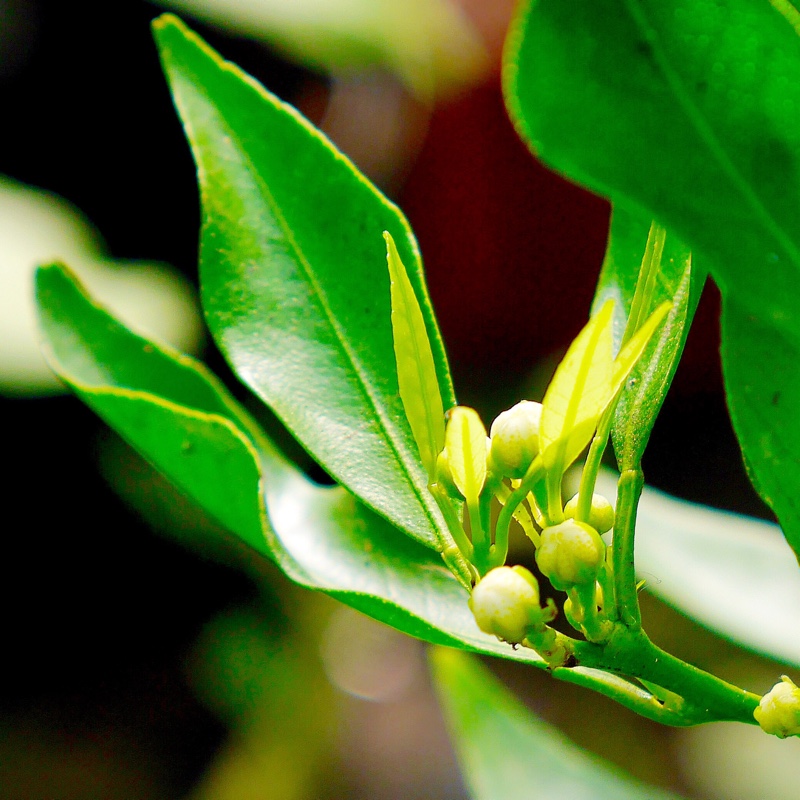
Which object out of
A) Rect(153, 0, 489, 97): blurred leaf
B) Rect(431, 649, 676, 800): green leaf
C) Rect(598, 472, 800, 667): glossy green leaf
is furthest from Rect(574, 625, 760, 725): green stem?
Rect(153, 0, 489, 97): blurred leaf

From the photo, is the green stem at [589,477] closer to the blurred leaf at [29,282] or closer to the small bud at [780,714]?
the small bud at [780,714]

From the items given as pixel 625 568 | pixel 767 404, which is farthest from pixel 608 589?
pixel 767 404

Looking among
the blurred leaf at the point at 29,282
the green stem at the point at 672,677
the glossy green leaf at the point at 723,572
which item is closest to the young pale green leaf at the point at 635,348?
the green stem at the point at 672,677

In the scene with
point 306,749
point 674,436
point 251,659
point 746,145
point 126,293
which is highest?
point 746,145

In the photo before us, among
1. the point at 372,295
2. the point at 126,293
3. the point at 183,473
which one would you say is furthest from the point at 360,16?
the point at 183,473

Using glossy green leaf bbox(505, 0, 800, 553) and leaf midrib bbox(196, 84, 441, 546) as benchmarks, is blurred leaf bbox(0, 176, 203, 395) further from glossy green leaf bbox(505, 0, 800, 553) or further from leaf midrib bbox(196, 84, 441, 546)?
glossy green leaf bbox(505, 0, 800, 553)

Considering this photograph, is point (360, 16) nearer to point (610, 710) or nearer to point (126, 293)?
point (126, 293)

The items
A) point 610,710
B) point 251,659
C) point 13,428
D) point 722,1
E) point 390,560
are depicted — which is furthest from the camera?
point 610,710
